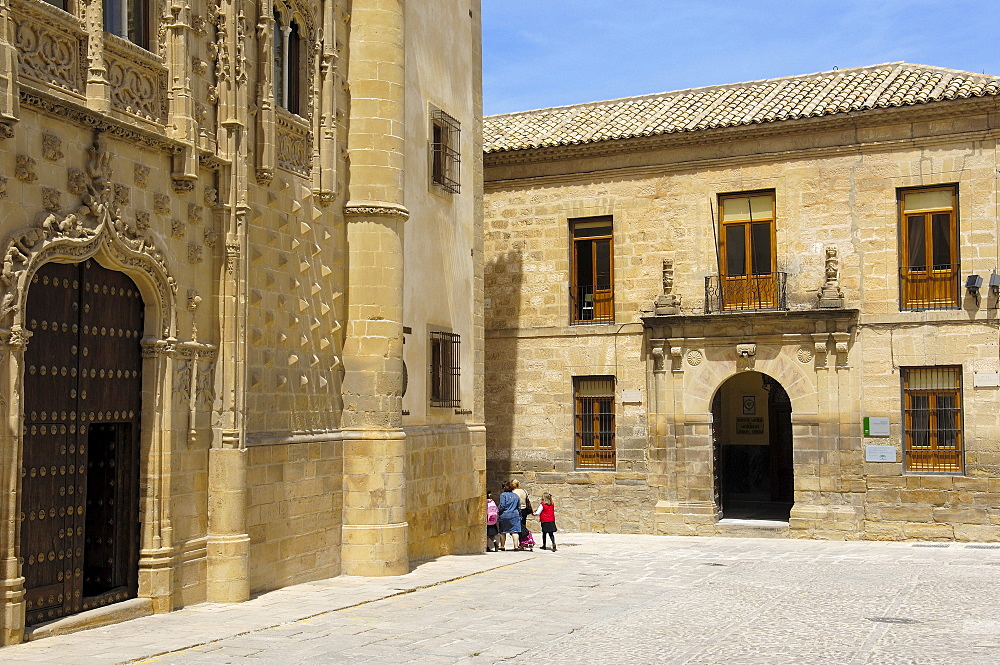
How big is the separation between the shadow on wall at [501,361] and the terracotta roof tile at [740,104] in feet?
8.46

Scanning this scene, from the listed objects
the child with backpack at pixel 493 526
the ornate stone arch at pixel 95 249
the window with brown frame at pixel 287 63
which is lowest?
the child with backpack at pixel 493 526

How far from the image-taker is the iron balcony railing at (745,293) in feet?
66.9

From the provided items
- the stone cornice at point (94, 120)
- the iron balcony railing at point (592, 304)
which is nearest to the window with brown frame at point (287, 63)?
the stone cornice at point (94, 120)

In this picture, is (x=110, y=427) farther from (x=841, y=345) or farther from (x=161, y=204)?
(x=841, y=345)

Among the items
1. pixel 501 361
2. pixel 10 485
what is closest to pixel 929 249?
pixel 501 361

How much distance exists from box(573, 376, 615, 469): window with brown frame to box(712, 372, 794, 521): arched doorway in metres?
4.21

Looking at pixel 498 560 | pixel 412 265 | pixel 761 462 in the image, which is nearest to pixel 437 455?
pixel 498 560

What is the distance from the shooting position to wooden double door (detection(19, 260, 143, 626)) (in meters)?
8.99

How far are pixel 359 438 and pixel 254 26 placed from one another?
4.99 meters

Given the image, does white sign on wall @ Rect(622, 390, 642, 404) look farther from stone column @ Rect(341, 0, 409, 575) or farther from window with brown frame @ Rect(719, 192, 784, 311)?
stone column @ Rect(341, 0, 409, 575)

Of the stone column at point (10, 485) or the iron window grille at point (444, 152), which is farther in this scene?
the iron window grille at point (444, 152)

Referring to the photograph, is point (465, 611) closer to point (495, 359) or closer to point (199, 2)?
point (199, 2)

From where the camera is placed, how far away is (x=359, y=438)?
44.8 ft

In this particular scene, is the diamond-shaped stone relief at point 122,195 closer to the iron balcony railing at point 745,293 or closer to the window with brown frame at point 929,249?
the iron balcony railing at point 745,293
